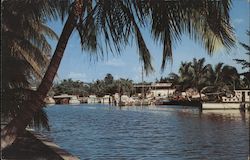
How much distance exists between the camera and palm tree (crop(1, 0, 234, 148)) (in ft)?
22.2

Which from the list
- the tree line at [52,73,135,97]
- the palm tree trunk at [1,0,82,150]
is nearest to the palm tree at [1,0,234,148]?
the palm tree trunk at [1,0,82,150]

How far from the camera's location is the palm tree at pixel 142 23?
676 centimetres

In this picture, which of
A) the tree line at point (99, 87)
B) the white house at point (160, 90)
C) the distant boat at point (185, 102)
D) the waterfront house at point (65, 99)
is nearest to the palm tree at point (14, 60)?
the distant boat at point (185, 102)

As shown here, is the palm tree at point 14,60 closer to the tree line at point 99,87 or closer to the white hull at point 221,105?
the white hull at point 221,105

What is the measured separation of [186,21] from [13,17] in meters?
3.47

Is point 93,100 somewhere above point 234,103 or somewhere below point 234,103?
above

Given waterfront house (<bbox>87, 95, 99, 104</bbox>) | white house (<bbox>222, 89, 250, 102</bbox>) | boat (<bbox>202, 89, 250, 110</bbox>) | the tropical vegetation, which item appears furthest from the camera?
waterfront house (<bbox>87, 95, 99, 104</bbox>)

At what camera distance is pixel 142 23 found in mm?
7258

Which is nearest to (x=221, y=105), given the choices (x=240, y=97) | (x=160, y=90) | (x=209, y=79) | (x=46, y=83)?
(x=240, y=97)

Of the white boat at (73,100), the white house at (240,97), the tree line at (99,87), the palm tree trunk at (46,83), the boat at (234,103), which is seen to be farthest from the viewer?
the white boat at (73,100)

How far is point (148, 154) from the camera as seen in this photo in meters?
19.2

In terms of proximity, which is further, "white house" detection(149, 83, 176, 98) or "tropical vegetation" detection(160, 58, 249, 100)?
"white house" detection(149, 83, 176, 98)

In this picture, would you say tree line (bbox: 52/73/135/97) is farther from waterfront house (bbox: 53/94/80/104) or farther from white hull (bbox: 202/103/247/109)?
white hull (bbox: 202/103/247/109)

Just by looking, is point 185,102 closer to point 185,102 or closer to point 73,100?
point 185,102
